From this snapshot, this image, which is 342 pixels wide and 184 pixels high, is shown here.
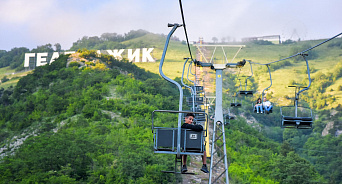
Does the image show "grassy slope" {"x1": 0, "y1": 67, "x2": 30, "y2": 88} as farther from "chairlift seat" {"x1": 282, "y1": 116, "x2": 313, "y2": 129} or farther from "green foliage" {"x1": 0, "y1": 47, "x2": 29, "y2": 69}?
"chairlift seat" {"x1": 282, "y1": 116, "x2": 313, "y2": 129}

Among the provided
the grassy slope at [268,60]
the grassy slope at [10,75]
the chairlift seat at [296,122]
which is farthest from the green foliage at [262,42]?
the chairlift seat at [296,122]

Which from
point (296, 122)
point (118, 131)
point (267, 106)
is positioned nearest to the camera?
point (296, 122)

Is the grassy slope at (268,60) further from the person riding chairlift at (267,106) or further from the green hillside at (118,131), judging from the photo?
the person riding chairlift at (267,106)

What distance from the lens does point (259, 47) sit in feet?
414

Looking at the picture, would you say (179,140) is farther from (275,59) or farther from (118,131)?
(275,59)

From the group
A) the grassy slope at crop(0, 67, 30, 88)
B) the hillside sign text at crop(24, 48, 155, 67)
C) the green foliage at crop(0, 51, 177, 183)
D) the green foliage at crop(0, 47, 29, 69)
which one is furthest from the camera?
the green foliage at crop(0, 47, 29, 69)

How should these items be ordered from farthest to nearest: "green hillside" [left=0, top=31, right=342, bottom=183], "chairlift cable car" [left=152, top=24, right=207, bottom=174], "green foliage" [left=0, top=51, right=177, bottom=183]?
"green hillside" [left=0, top=31, right=342, bottom=183]
"green foliage" [left=0, top=51, right=177, bottom=183]
"chairlift cable car" [left=152, top=24, right=207, bottom=174]

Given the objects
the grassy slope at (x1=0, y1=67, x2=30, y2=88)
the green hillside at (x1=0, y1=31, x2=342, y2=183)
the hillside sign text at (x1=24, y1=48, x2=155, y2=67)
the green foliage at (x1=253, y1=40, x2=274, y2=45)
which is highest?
the green foliage at (x1=253, y1=40, x2=274, y2=45)

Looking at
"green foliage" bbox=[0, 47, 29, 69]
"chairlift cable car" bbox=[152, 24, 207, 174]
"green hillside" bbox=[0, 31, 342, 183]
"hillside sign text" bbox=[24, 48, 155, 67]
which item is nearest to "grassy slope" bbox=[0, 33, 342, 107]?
"green hillside" bbox=[0, 31, 342, 183]

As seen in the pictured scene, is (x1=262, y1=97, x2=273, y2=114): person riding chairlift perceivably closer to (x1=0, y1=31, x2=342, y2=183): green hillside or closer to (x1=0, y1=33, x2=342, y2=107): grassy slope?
(x1=0, y1=31, x2=342, y2=183): green hillside

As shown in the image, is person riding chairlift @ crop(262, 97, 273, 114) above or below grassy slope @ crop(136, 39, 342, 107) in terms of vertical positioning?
below

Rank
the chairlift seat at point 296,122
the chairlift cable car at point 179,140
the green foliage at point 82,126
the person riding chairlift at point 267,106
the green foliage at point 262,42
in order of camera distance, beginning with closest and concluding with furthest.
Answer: the chairlift cable car at point 179,140 < the chairlift seat at point 296,122 < the person riding chairlift at point 267,106 < the green foliage at point 82,126 < the green foliage at point 262,42

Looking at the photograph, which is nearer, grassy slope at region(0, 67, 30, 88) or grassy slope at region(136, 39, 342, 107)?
grassy slope at region(0, 67, 30, 88)

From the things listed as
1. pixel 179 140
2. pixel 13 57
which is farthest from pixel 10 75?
pixel 179 140
